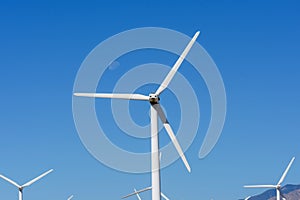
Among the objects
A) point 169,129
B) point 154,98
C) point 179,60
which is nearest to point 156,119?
point 169,129

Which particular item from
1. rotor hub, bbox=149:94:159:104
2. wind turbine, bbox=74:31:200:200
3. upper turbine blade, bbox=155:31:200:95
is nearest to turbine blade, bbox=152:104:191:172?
wind turbine, bbox=74:31:200:200

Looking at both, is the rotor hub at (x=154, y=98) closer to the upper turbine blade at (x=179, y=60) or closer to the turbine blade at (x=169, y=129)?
the turbine blade at (x=169, y=129)

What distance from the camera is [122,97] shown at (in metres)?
69.1

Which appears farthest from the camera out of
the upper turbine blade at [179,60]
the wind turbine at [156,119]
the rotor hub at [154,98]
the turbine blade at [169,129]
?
the upper turbine blade at [179,60]

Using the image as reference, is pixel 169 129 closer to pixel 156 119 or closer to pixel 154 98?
pixel 156 119

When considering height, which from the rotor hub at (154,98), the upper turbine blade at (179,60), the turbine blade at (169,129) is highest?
the upper turbine blade at (179,60)

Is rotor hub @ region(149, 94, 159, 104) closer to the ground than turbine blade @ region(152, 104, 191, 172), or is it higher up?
higher up

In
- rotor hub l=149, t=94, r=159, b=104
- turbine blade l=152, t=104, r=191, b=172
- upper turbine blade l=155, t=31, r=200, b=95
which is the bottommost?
turbine blade l=152, t=104, r=191, b=172

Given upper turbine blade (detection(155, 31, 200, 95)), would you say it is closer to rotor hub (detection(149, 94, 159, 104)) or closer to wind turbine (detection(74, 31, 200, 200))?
wind turbine (detection(74, 31, 200, 200))

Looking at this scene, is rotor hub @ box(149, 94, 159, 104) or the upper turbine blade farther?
the upper turbine blade

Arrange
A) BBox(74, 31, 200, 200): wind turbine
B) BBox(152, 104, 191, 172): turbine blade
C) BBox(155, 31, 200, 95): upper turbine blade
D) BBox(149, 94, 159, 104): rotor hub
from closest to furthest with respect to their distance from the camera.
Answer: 1. BBox(74, 31, 200, 200): wind turbine
2. BBox(149, 94, 159, 104): rotor hub
3. BBox(152, 104, 191, 172): turbine blade
4. BBox(155, 31, 200, 95): upper turbine blade

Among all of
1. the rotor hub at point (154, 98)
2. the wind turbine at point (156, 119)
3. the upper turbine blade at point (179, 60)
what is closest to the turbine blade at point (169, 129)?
the wind turbine at point (156, 119)

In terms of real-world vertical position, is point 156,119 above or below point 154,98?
below

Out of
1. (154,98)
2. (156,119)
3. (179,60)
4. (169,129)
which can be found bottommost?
(169,129)
